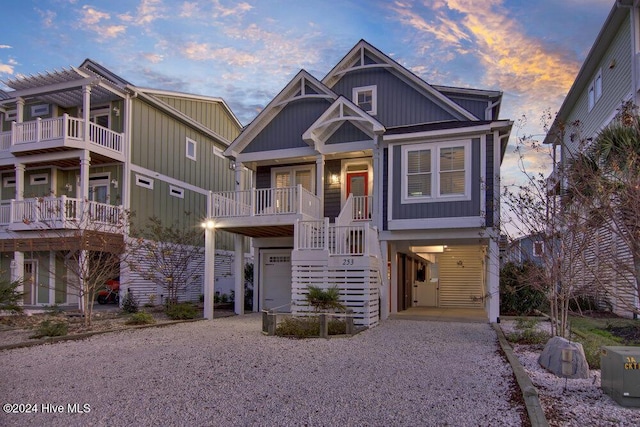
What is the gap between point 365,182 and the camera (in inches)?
677

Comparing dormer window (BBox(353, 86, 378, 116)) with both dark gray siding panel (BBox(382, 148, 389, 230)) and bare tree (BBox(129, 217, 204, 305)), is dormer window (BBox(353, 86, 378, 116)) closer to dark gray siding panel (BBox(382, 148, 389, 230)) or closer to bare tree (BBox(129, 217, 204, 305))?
dark gray siding panel (BBox(382, 148, 389, 230))

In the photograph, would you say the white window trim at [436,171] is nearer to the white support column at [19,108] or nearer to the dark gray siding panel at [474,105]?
the dark gray siding panel at [474,105]

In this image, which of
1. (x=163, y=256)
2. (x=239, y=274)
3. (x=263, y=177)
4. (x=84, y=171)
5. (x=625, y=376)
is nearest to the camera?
(x=625, y=376)

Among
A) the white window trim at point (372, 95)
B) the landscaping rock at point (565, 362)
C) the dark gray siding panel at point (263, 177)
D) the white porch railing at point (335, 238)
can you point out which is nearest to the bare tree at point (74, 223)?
the dark gray siding panel at point (263, 177)

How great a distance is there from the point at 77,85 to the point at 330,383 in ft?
53.0

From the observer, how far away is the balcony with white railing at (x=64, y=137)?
18.2 meters

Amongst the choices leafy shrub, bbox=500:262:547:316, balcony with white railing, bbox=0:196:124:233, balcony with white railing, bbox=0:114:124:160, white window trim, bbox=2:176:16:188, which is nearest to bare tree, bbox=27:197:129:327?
balcony with white railing, bbox=0:196:124:233

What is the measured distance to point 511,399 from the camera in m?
5.96

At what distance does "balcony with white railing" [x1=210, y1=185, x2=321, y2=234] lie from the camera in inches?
589

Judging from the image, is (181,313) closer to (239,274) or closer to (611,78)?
(239,274)

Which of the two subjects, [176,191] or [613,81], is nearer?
[613,81]

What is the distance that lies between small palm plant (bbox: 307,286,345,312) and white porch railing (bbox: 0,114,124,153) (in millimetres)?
11206

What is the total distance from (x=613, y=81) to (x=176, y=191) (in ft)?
57.8

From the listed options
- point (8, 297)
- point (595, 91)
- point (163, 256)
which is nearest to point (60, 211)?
point (163, 256)
